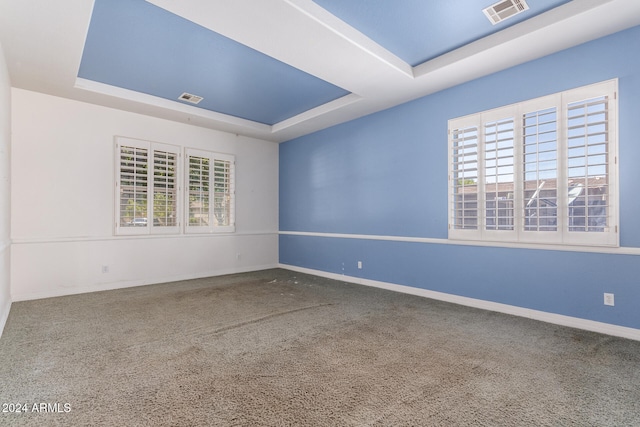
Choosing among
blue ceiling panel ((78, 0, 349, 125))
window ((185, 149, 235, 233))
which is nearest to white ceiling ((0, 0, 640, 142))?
blue ceiling panel ((78, 0, 349, 125))

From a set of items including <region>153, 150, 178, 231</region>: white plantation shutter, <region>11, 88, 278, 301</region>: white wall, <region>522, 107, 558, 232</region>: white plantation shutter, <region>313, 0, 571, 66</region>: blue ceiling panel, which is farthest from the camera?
<region>153, 150, 178, 231</region>: white plantation shutter

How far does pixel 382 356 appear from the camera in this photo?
2428 mm

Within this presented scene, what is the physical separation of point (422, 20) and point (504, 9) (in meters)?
0.67

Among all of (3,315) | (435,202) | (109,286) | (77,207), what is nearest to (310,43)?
(435,202)

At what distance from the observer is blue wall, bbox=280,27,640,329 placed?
281cm

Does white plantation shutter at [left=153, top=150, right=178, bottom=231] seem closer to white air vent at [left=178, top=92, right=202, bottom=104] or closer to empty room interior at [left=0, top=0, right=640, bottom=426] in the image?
empty room interior at [left=0, top=0, right=640, bottom=426]

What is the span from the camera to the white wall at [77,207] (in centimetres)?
404

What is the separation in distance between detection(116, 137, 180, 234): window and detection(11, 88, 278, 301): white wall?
0.11 m

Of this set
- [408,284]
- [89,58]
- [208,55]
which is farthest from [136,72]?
[408,284]

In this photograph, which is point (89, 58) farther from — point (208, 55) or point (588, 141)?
point (588, 141)

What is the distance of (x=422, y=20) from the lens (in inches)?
112

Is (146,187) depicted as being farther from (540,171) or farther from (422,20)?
(540,171)

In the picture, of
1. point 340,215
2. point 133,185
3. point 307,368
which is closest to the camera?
point 307,368

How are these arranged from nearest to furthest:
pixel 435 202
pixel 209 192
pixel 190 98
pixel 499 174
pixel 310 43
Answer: pixel 310 43, pixel 499 174, pixel 435 202, pixel 190 98, pixel 209 192
